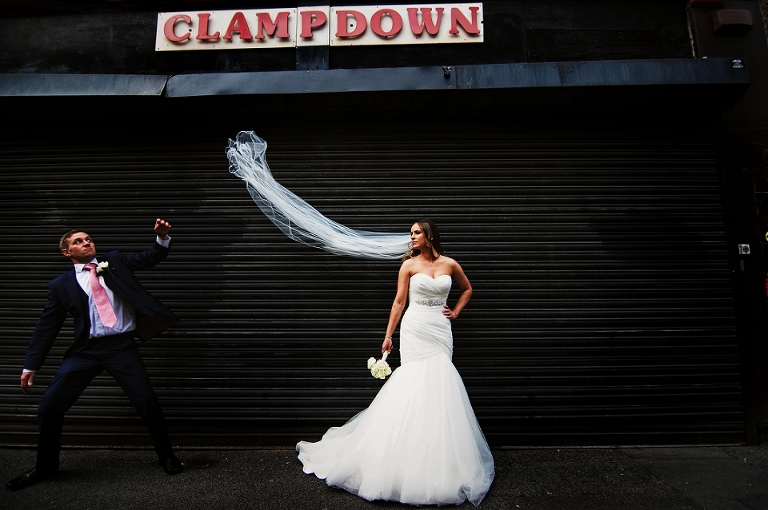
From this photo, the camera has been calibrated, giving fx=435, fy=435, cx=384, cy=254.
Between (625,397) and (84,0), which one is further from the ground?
(84,0)

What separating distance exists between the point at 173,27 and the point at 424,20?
295 cm

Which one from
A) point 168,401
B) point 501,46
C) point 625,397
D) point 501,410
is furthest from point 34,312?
point 625,397

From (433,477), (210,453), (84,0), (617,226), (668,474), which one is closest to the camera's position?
(433,477)

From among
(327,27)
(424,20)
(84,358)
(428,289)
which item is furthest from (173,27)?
(428,289)

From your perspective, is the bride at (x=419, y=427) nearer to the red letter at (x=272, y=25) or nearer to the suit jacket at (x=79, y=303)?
the suit jacket at (x=79, y=303)

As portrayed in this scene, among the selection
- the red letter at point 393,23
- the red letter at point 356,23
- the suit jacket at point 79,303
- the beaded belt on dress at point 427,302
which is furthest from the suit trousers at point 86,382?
the red letter at point 393,23

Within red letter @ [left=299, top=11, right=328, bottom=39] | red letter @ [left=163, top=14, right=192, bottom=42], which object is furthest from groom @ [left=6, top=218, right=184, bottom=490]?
red letter @ [left=299, top=11, right=328, bottom=39]

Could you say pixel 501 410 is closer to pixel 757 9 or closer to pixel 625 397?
pixel 625 397

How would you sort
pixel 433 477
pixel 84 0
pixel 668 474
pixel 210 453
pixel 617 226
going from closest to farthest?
pixel 433 477, pixel 668 474, pixel 210 453, pixel 617 226, pixel 84 0

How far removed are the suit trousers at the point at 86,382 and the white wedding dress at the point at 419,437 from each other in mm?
1394

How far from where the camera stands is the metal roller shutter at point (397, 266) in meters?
4.54

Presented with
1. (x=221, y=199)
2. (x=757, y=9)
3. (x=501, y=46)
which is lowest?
(x=221, y=199)

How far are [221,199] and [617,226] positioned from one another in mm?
4399

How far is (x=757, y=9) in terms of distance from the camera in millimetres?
5043
